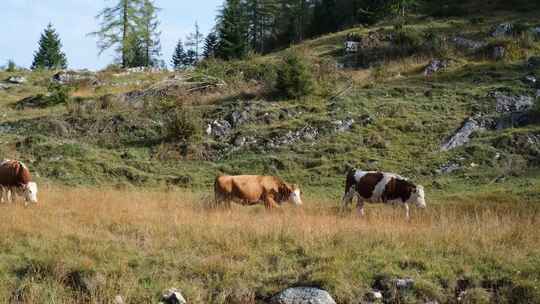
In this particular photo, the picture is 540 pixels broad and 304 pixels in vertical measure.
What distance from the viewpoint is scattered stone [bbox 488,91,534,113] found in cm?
2280

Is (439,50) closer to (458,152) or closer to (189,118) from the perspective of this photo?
(458,152)

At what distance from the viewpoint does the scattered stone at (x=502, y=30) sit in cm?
3272

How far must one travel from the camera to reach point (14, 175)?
49.6 feet

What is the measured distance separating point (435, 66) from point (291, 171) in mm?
12798

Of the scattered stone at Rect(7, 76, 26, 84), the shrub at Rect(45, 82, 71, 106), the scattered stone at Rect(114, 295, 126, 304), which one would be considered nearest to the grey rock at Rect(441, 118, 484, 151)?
the scattered stone at Rect(114, 295, 126, 304)

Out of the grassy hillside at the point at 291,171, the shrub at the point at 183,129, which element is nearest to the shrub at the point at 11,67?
the grassy hillside at the point at 291,171

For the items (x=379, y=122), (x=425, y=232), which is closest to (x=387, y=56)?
(x=379, y=122)

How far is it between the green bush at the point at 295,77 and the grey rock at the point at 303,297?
19348mm

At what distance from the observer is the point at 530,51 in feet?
97.2

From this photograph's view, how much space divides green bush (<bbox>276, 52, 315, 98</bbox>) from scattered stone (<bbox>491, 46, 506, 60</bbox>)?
1093cm

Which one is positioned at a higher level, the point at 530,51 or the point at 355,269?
the point at 530,51

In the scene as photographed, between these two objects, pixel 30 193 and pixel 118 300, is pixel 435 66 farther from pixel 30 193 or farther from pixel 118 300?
pixel 118 300

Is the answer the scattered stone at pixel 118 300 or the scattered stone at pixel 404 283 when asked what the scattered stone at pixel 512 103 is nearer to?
the scattered stone at pixel 404 283

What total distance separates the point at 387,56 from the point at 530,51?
7788 millimetres
